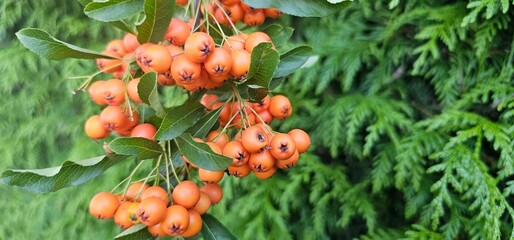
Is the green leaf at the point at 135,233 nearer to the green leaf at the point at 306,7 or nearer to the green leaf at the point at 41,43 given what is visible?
the green leaf at the point at 41,43

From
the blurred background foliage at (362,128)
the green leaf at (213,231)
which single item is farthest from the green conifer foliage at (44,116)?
the green leaf at (213,231)

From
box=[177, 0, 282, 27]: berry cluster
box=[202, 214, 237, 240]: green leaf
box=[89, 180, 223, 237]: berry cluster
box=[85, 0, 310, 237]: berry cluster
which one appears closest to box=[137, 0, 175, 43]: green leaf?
box=[85, 0, 310, 237]: berry cluster

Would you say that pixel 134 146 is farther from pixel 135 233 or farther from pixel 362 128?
pixel 362 128

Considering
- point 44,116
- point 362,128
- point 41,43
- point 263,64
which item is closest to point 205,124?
point 263,64

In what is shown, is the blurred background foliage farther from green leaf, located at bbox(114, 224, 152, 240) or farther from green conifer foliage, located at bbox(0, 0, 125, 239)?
green leaf, located at bbox(114, 224, 152, 240)

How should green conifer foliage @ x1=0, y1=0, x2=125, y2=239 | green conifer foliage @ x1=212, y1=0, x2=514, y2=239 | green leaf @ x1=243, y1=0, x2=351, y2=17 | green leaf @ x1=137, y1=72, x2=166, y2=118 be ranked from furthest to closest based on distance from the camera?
green conifer foliage @ x1=0, y1=0, x2=125, y2=239 → green conifer foliage @ x1=212, y1=0, x2=514, y2=239 → green leaf @ x1=243, y1=0, x2=351, y2=17 → green leaf @ x1=137, y1=72, x2=166, y2=118
